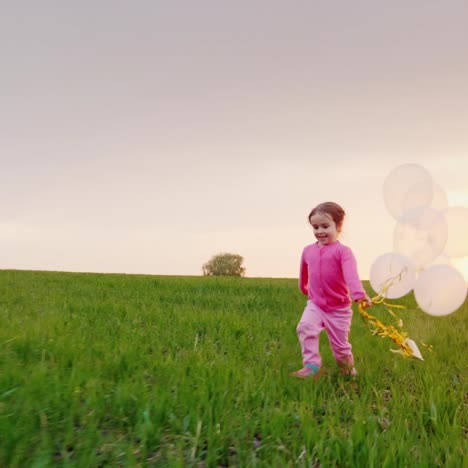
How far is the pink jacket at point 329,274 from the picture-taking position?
491 cm

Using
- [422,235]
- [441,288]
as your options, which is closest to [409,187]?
[422,235]

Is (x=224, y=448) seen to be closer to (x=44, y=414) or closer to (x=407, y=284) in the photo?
(x=44, y=414)

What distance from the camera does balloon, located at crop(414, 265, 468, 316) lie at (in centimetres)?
577

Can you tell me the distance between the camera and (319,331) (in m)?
5.04

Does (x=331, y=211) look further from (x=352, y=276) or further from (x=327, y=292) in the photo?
(x=327, y=292)

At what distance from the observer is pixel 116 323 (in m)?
6.64

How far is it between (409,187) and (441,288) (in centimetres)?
121

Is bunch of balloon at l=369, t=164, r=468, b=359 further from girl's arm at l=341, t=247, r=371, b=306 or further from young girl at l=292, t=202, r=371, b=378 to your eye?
girl's arm at l=341, t=247, r=371, b=306

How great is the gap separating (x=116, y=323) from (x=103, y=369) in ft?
7.74

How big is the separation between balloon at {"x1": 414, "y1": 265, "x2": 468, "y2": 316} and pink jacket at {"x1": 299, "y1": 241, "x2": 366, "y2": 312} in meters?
1.27

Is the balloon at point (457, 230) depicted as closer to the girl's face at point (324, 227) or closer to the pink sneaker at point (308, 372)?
the girl's face at point (324, 227)

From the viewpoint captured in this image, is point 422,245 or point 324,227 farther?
point 422,245

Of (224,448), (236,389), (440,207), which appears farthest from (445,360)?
(224,448)

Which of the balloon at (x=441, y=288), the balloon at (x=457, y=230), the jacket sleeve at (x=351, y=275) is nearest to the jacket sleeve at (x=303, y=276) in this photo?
the jacket sleeve at (x=351, y=275)
